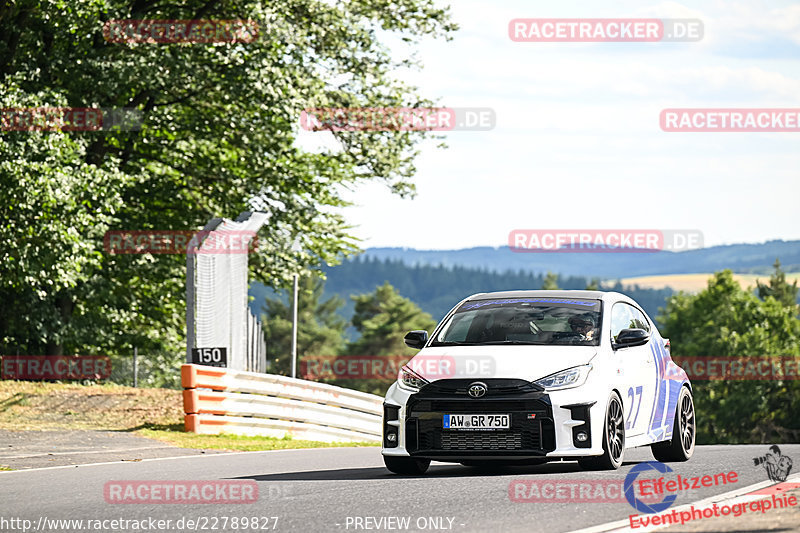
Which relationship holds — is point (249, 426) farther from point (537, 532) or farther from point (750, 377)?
point (750, 377)

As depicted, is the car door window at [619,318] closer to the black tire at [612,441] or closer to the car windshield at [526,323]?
the car windshield at [526,323]

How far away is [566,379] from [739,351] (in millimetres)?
76745

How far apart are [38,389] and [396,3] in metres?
13.6

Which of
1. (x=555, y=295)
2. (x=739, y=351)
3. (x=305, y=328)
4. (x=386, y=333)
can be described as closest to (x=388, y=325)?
(x=386, y=333)

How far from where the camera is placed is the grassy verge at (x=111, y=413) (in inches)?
663

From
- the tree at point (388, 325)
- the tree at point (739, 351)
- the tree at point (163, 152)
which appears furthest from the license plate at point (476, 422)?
the tree at point (388, 325)

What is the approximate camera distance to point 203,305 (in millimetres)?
18531

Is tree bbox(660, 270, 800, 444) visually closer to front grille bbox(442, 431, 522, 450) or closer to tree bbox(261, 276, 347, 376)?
tree bbox(261, 276, 347, 376)

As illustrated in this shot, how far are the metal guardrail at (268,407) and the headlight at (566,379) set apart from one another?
27.0ft

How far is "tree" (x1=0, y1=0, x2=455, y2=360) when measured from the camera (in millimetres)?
23203

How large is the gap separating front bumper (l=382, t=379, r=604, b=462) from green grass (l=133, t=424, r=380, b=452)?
21.2 feet

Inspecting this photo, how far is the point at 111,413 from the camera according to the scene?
63.9ft

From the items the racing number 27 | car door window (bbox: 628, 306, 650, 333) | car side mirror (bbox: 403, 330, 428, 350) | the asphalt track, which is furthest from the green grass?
the racing number 27

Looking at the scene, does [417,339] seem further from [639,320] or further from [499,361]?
[639,320]
